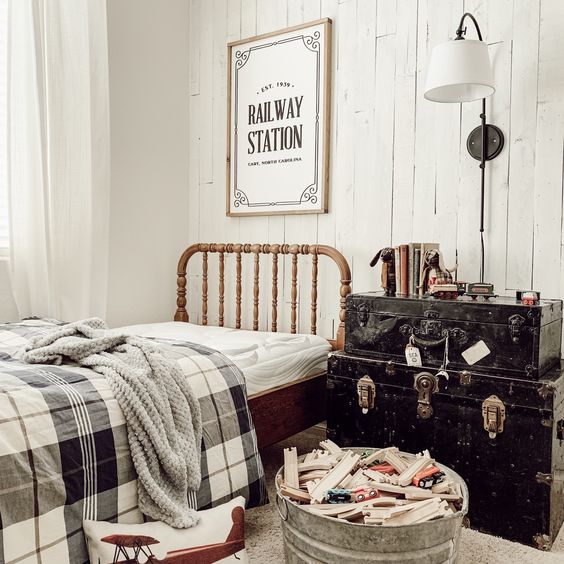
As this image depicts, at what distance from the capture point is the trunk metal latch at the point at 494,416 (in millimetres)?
1807

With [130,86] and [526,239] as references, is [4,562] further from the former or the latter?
[130,86]

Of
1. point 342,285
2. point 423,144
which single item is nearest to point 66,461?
point 342,285

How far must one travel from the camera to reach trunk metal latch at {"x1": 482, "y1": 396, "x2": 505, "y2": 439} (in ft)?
5.93

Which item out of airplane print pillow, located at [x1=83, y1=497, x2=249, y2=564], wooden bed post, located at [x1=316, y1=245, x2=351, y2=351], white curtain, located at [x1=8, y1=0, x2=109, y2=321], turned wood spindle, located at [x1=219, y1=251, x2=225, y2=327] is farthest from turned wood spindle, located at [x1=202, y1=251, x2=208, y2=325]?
airplane print pillow, located at [x1=83, y1=497, x2=249, y2=564]

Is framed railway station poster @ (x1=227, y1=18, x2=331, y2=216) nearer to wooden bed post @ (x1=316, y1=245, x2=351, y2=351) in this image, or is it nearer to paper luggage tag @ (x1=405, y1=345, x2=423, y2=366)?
wooden bed post @ (x1=316, y1=245, x2=351, y2=351)

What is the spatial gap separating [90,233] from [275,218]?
0.91 metres

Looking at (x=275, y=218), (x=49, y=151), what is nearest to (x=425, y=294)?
(x=275, y=218)

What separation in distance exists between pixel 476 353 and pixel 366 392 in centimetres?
42

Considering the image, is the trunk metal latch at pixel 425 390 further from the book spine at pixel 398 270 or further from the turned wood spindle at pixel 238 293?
the turned wood spindle at pixel 238 293

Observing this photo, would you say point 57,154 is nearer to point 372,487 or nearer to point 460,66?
point 460,66

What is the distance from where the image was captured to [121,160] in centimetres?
293

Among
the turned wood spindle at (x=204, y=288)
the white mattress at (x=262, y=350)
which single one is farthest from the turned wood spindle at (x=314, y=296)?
the turned wood spindle at (x=204, y=288)

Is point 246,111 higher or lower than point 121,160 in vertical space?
higher

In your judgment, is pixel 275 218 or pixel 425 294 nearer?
pixel 425 294
